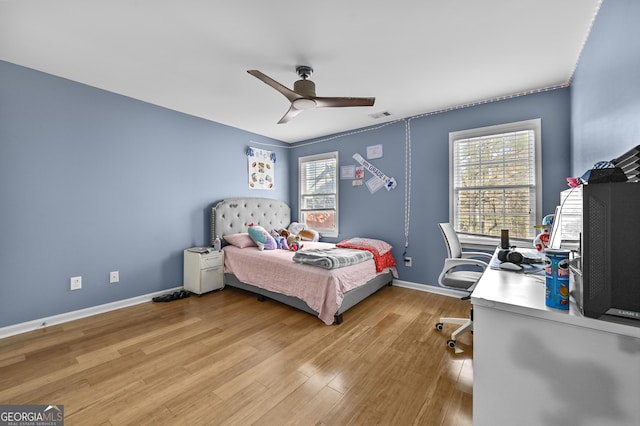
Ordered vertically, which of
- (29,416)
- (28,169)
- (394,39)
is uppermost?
(394,39)

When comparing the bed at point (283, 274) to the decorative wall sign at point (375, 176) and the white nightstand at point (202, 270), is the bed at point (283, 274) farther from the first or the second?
the decorative wall sign at point (375, 176)

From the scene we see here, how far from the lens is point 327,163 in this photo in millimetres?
4910

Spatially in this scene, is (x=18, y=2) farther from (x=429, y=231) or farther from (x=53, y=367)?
(x=429, y=231)

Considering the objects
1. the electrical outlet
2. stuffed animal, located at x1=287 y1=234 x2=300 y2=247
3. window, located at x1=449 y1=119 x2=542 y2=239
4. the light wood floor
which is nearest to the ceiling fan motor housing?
window, located at x1=449 y1=119 x2=542 y2=239

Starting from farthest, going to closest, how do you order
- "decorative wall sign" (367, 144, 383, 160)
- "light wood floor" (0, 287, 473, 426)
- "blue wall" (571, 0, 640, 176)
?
1. "decorative wall sign" (367, 144, 383, 160)
2. "light wood floor" (0, 287, 473, 426)
3. "blue wall" (571, 0, 640, 176)

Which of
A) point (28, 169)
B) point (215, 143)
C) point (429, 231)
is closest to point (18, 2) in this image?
point (28, 169)

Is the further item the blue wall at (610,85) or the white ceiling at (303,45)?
the white ceiling at (303,45)

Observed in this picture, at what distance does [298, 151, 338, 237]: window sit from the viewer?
4.82m

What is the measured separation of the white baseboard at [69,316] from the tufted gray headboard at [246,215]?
3.89 ft

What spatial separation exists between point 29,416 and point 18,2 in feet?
8.67

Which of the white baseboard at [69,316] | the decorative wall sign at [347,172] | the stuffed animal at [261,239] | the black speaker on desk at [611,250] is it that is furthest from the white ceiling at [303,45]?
the white baseboard at [69,316]

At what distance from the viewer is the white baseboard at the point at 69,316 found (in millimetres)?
2471

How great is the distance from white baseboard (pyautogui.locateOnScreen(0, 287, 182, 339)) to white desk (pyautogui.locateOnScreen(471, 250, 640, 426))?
3661mm

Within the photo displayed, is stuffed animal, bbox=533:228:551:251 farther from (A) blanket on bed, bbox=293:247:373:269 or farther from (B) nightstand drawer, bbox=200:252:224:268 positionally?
(B) nightstand drawer, bbox=200:252:224:268
